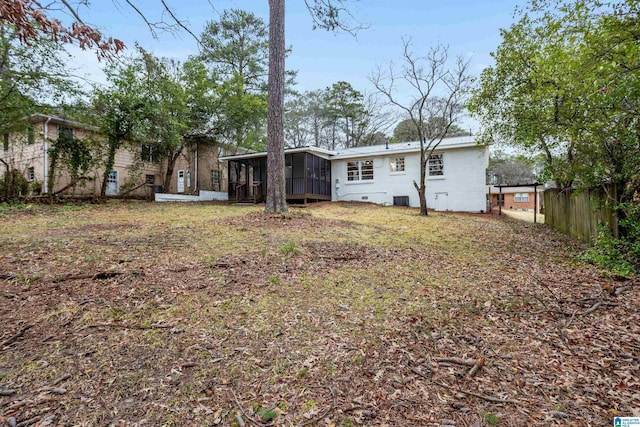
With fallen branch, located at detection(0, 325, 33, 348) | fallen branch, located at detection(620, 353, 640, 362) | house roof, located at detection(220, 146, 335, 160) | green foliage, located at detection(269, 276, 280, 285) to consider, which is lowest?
fallen branch, located at detection(620, 353, 640, 362)

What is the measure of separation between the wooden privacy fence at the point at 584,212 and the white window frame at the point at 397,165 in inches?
297

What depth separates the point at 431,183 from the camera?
1578cm

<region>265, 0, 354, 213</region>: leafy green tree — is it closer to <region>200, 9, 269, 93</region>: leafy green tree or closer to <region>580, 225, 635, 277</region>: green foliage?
<region>580, 225, 635, 277</region>: green foliage

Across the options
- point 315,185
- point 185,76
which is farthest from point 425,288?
point 185,76

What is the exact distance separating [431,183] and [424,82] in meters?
5.25

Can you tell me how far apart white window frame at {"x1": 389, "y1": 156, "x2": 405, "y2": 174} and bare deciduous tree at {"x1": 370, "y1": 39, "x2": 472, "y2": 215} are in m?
2.86

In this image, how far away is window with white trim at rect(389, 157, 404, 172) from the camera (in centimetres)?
1642

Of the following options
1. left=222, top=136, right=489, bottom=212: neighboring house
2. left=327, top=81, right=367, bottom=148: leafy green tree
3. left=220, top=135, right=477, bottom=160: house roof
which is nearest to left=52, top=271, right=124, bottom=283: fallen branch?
left=222, top=136, right=489, bottom=212: neighboring house

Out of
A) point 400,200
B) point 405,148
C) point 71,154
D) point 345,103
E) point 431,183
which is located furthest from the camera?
point 345,103

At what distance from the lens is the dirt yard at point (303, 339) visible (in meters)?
1.90

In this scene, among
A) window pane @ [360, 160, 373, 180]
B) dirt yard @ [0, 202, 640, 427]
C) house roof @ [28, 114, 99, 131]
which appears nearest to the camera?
dirt yard @ [0, 202, 640, 427]

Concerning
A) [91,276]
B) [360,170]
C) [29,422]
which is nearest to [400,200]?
[360,170]

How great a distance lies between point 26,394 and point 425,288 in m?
3.79

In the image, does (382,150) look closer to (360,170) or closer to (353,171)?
(360,170)
